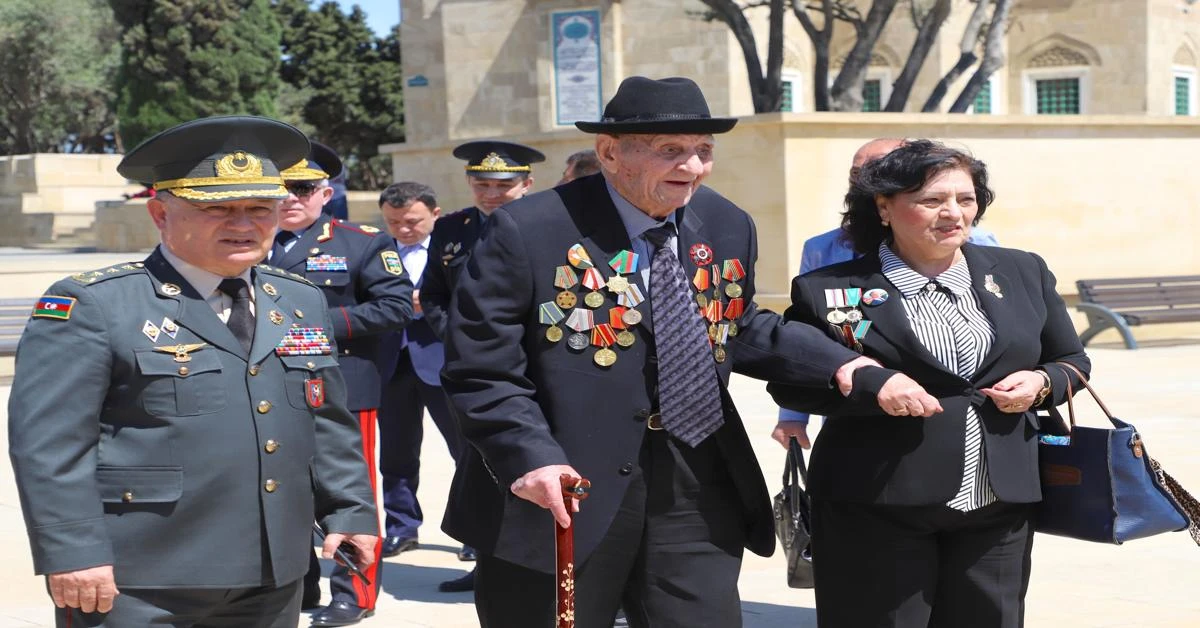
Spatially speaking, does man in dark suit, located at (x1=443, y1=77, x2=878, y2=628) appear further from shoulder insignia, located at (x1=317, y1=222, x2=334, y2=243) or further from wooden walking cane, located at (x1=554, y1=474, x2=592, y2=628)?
shoulder insignia, located at (x1=317, y1=222, x2=334, y2=243)

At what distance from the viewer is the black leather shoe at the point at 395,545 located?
25.5 ft

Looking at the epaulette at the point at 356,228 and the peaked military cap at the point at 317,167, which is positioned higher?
the peaked military cap at the point at 317,167

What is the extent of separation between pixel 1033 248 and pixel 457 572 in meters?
12.2

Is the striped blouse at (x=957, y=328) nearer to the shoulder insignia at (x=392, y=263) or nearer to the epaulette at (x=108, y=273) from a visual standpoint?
the epaulette at (x=108, y=273)

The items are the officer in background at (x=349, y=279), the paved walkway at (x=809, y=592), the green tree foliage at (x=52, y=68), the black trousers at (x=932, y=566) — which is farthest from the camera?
the green tree foliage at (x=52, y=68)

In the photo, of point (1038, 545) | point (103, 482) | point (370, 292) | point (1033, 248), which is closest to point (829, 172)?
point (1033, 248)

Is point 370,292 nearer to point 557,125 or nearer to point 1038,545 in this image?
point 1038,545

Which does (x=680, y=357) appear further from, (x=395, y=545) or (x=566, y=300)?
(x=395, y=545)

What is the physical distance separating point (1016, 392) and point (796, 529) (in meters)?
0.85

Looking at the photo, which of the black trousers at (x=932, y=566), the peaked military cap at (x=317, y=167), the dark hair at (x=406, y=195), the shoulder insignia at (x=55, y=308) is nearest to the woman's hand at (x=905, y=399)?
the black trousers at (x=932, y=566)

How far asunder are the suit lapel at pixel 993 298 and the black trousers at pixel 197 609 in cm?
194

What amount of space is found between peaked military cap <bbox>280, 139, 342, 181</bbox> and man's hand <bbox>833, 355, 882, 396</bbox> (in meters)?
2.81

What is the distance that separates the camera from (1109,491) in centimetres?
418

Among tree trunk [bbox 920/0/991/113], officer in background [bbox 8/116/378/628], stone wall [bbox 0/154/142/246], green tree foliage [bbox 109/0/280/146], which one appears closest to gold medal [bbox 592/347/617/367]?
officer in background [bbox 8/116/378/628]
